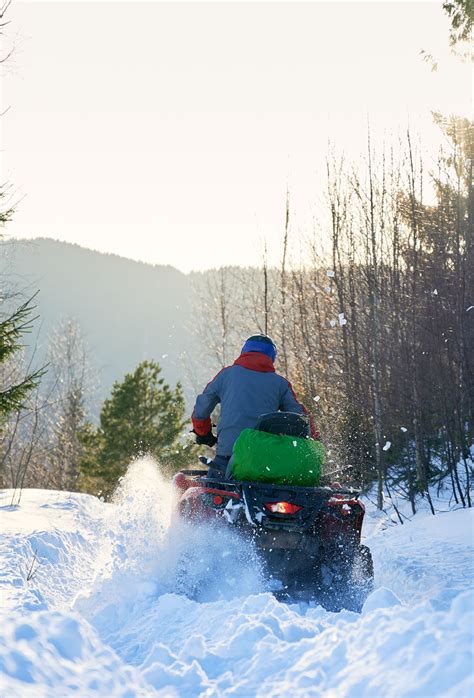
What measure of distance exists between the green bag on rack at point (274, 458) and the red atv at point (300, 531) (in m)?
0.13

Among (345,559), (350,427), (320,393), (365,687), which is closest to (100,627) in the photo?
(345,559)

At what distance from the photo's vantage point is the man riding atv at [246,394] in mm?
6367


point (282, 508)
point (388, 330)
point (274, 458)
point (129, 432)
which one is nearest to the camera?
point (282, 508)

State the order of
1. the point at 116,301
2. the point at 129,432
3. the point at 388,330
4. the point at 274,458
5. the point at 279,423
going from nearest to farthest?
the point at 274,458
the point at 279,423
the point at 388,330
the point at 129,432
the point at 116,301

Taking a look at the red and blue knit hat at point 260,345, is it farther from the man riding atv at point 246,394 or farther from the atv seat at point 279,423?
the atv seat at point 279,423

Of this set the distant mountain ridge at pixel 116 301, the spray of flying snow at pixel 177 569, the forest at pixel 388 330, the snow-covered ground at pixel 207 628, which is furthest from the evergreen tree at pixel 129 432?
the distant mountain ridge at pixel 116 301

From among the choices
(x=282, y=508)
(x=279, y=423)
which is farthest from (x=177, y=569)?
(x=279, y=423)

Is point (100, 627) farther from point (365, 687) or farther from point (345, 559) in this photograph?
point (365, 687)

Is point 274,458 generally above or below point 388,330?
below

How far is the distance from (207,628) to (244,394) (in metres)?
2.29

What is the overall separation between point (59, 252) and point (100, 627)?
182 metres

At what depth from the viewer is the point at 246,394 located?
6.37 meters

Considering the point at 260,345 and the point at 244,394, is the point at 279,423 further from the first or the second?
the point at 260,345

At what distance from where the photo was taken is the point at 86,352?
4559 centimetres
